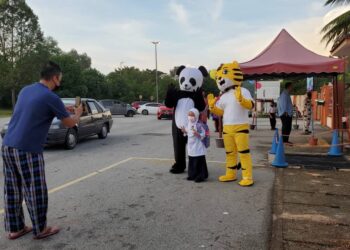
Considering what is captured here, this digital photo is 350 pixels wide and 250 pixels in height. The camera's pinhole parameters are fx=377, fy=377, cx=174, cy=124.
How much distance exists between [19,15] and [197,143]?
49.3m

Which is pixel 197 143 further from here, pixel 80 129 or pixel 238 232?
pixel 80 129

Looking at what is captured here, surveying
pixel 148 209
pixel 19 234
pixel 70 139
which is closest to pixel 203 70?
pixel 148 209

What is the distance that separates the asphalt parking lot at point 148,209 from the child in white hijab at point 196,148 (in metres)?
0.24

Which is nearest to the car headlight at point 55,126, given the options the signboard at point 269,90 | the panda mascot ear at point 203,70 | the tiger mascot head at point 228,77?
the panda mascot ear at point 203,70

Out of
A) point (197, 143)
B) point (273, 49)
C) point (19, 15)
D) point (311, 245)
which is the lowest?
point (311, 245)

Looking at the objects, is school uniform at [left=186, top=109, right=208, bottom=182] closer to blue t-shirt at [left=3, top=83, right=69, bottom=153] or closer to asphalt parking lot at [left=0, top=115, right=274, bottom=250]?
asphalt parking lot at [left=0, top=115, right=274, bottom=250]

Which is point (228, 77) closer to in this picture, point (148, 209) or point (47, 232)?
point (148, 209)

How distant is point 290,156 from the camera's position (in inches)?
357

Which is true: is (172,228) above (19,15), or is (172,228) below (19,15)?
below

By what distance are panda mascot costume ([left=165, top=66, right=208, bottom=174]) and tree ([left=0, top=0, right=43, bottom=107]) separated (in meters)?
44.7

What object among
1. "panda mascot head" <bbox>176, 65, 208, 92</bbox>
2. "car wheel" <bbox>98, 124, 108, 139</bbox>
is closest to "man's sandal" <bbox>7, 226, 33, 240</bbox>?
"panda mascot head" <bbox>176, 65, 208, 92</bbox>

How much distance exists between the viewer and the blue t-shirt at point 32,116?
12.5 ft

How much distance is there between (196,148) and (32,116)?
3318 mm

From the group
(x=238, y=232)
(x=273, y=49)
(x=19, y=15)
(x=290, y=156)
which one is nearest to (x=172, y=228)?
Answer: (x=238, y=232)
